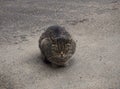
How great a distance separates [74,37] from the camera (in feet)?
24.0

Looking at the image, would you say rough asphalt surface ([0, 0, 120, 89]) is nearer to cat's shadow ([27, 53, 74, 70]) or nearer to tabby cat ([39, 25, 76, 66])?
cat's shadow ([27, 53, 74, 70])

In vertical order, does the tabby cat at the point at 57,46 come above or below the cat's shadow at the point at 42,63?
above

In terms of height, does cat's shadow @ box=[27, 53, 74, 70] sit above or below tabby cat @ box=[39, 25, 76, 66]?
below

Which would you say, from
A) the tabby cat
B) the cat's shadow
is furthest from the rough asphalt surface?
the tabby cat

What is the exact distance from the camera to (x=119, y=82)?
17.4 feet

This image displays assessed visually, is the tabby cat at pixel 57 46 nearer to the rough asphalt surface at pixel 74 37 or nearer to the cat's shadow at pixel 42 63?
the cat's shadow at pixel 42 63

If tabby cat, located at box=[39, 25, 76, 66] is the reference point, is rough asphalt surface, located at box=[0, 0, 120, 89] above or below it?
below

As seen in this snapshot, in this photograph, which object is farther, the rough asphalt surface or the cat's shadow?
the cat's shadow

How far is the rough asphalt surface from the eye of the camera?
17.8 ft

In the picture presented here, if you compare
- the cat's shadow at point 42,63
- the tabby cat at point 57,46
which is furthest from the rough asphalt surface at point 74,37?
the tabby cat at point 57,46

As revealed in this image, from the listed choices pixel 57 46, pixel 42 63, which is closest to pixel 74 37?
pixel 42 63

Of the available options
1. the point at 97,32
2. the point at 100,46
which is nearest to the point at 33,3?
the point at 97,32

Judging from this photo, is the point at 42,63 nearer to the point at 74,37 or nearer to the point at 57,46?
the point at 57,46

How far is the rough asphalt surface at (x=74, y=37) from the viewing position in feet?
17.8
